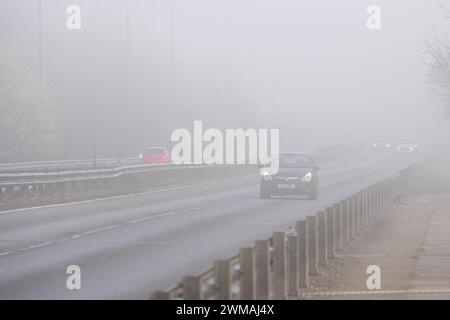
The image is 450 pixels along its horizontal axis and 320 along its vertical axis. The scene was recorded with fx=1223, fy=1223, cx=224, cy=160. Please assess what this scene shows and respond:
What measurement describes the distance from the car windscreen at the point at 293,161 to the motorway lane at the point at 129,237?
1521 millimetres

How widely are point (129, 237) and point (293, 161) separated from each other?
1964 centimetres

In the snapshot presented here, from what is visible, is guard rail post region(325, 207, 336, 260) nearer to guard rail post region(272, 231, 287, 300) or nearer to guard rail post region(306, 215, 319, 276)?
guard rail post region(306, 215, 319, 276)

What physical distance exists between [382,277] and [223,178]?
43351 millimetres

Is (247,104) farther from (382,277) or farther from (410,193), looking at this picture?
(382,277)

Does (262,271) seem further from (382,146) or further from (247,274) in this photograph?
(382,146)

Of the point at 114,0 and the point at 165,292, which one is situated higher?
the point at 114,0

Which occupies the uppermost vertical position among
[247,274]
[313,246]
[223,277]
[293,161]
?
[223,277]

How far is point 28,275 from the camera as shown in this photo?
16.9 m

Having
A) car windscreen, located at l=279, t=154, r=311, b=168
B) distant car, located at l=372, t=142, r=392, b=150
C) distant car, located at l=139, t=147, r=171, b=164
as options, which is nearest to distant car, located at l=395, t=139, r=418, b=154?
distant car, located at l=372, t=142, r=392, b=150

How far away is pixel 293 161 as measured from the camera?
4278cm

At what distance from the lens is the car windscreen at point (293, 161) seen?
42.3 metres

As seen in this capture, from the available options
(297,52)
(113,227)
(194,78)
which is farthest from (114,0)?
(113,227)

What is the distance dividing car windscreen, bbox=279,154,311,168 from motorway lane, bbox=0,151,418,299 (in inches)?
59.9

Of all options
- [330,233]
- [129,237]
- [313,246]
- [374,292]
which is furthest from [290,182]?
[374,292]
